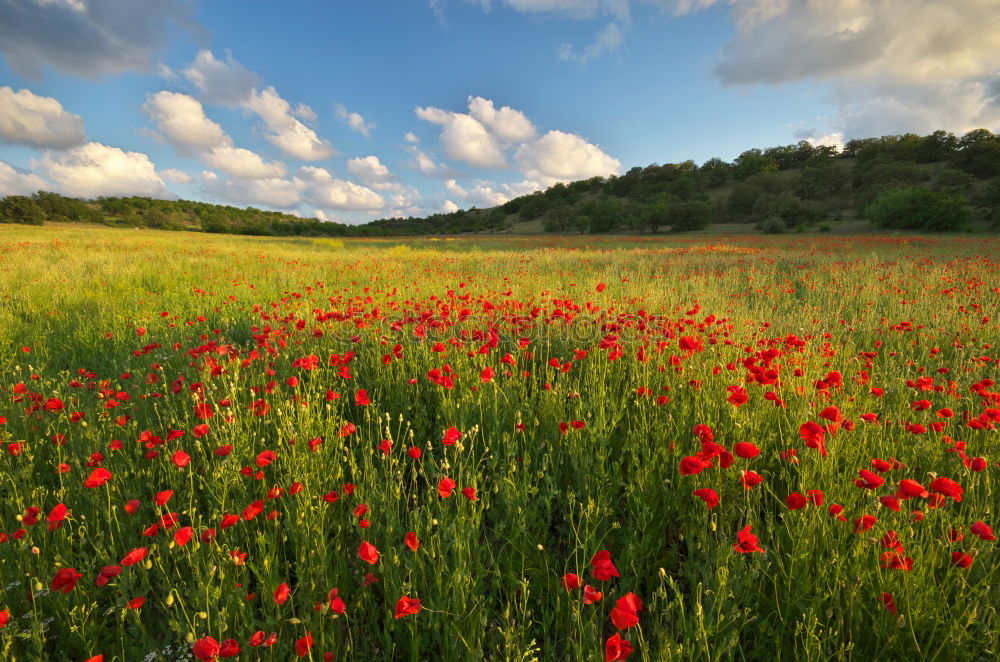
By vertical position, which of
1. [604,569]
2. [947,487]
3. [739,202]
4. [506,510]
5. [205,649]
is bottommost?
[506,510]

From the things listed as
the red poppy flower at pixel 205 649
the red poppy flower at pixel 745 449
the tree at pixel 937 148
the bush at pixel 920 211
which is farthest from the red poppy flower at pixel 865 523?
the tree at pixel 937 148

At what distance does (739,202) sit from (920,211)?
22.9m

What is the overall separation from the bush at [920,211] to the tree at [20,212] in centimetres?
9196

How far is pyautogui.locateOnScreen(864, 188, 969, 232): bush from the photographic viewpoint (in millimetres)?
31922

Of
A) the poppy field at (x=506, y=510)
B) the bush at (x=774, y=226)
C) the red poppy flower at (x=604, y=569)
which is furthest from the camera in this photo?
the bush at (x=774, y=226)

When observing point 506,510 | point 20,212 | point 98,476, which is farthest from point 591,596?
point 20,212

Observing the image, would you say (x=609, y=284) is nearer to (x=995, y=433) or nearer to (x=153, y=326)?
(x=995, y=433)

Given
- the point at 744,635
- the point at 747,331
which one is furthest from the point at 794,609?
the point at 747,331

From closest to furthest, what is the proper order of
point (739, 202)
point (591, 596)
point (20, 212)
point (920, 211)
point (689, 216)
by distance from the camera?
point (591, 596), point (920, 211), point (689, 216), point (20, 212), point (739, 202)

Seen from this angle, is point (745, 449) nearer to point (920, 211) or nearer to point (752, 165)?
point (920, 211)

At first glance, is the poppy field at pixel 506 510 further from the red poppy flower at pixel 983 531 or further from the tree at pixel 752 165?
the tree at pixel 752 165

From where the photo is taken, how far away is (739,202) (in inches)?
2176

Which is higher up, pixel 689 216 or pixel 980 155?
pixel 980 155

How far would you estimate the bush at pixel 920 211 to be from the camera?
3192 centimetres
